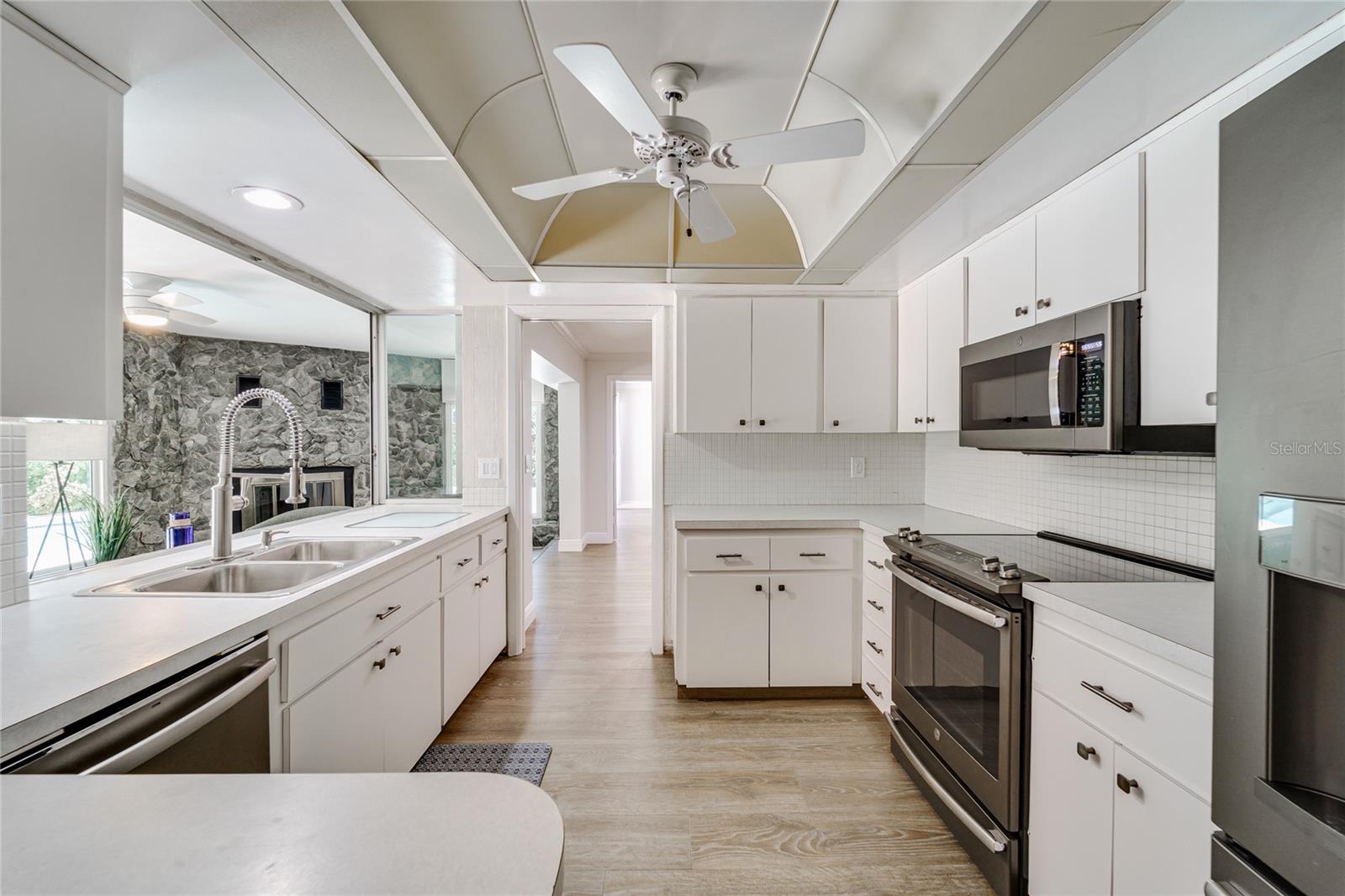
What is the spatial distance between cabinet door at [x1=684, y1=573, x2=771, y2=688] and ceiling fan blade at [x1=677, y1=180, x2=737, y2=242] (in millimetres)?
1608

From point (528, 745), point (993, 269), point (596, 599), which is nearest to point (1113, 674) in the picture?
point (993, 269)

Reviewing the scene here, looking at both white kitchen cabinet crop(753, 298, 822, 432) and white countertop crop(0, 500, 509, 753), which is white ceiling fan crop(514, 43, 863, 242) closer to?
white kitchen cabinet crop(753, 298, 822, 432)

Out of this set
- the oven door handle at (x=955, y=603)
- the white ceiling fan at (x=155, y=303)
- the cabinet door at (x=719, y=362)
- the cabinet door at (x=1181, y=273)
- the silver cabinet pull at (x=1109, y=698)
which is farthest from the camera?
the cabinet door at (x=719, y=362)

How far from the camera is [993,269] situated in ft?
7.18

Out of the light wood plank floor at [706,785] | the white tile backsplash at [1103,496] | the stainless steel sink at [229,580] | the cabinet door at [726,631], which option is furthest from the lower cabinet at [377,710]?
the white tile backsplash at [1103,496]

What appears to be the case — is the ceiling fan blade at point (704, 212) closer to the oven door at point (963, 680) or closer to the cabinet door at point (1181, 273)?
the cabinet door at point (1181, 273)

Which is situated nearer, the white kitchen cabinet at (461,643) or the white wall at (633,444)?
the white kitchen cabinet at (461,643)

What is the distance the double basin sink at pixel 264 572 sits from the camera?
146 centimetres

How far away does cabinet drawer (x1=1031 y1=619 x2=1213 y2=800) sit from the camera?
1052 mm

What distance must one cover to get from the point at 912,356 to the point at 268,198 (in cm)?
290

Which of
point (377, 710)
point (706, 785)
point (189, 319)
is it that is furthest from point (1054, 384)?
point (189, 319)

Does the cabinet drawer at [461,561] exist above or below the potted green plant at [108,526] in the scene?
below

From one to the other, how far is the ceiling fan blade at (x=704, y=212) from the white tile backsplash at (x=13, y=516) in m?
1.87

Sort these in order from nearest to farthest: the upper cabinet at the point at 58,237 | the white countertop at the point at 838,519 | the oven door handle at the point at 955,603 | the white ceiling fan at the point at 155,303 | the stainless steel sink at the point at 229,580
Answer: the upper cabinet at the point at 58,237 < the stainless steel sink at the point at 229,580 < the oven door handle at the point at 955,603 < the white ceiling fan at the point at 155,303 < the white countertop at the point at 838,519
